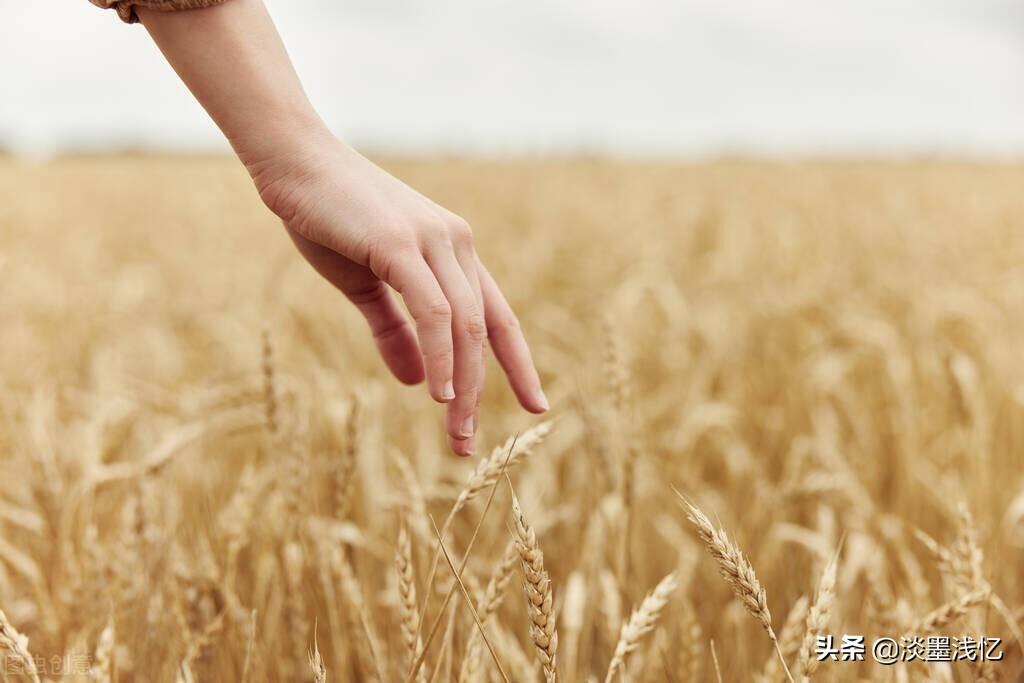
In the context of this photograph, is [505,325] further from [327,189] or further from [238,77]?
[238,77]

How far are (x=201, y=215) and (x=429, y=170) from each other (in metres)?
5.67

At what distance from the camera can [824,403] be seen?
2586 millimetres

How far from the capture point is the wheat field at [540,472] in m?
1.17

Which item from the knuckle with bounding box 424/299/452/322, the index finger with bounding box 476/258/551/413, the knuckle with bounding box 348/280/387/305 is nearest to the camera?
the knuckle with bounding box 424/299/452/322

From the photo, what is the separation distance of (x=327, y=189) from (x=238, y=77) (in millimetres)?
157

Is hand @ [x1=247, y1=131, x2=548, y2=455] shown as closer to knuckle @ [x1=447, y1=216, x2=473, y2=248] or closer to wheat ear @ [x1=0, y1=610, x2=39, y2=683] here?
knuckle @ [x1=447, y1=216, x2=473, y2=248]

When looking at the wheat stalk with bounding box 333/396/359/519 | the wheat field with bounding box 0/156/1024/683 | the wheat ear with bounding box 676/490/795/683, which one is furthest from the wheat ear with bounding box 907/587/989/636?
the wheat stalk with bounding box 333/396/359/519

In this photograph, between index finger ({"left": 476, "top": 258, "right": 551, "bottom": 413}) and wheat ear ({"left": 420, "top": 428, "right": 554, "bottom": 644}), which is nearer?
wheat ear ({"left": 420, "top": 428, "right": 554, "bottom": 644})

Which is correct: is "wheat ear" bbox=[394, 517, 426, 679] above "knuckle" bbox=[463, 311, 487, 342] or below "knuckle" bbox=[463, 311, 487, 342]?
below

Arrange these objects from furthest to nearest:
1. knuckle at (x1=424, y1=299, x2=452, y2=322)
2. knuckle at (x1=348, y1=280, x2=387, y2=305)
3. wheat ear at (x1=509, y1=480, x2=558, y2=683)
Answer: knuckle at (x1=348, y1=280, x2=387, y2=305) < knuckle at (x1=424, y1=299, x2=452, y2=322) < wheat ear at (x1=509, y1=480, x2=558, y2=683)

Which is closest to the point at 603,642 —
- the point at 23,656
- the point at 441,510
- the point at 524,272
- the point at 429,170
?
the point at 441,510

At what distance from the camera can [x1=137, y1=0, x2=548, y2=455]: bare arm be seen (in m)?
0.86

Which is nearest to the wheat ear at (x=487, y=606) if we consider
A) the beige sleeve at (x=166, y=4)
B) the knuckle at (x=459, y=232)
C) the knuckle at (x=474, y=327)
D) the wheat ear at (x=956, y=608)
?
the knuckle at (x=474, y=327)

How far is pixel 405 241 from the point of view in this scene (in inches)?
33.8
